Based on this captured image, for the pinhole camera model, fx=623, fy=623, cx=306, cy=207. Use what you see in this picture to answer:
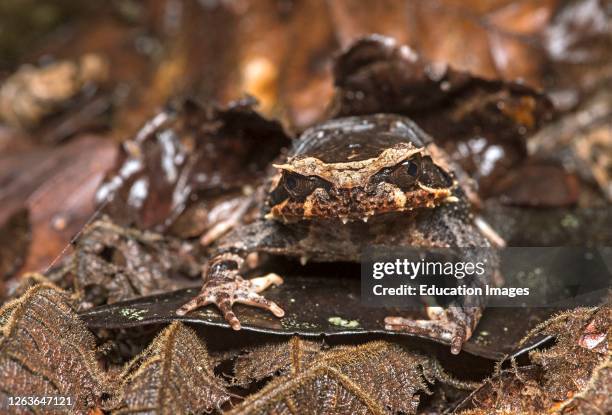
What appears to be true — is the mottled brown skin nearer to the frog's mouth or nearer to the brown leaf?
the frog's mouth

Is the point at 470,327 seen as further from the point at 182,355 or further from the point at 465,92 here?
the point at 465,92

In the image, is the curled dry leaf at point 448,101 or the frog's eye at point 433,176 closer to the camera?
the frog's eye at point 433,176

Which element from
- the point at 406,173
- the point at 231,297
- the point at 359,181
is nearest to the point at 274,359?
the point at 231,297

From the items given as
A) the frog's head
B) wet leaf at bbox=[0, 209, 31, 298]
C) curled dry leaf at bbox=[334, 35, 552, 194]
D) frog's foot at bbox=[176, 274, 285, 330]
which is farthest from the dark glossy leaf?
curled dry leaf at bbox=[334, 35, 552, 194]

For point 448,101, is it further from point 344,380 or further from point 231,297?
point 344,380

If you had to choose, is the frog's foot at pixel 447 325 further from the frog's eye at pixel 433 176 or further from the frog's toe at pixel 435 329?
the frog's eye at pixel 433 176

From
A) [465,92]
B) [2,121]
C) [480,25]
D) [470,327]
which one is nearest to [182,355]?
[470,327]

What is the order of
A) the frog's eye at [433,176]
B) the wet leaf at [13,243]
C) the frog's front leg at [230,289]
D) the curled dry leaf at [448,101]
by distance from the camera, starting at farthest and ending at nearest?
1. the curled dry leaf at [448,101]
2. the wet leaf at [13,243]
3. the frog's eye at [433,176]
4. the frog's front leg at [230,289]

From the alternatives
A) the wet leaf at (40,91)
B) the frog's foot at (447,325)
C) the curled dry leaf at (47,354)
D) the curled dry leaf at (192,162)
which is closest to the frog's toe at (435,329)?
the frog's foot at (447,325)
